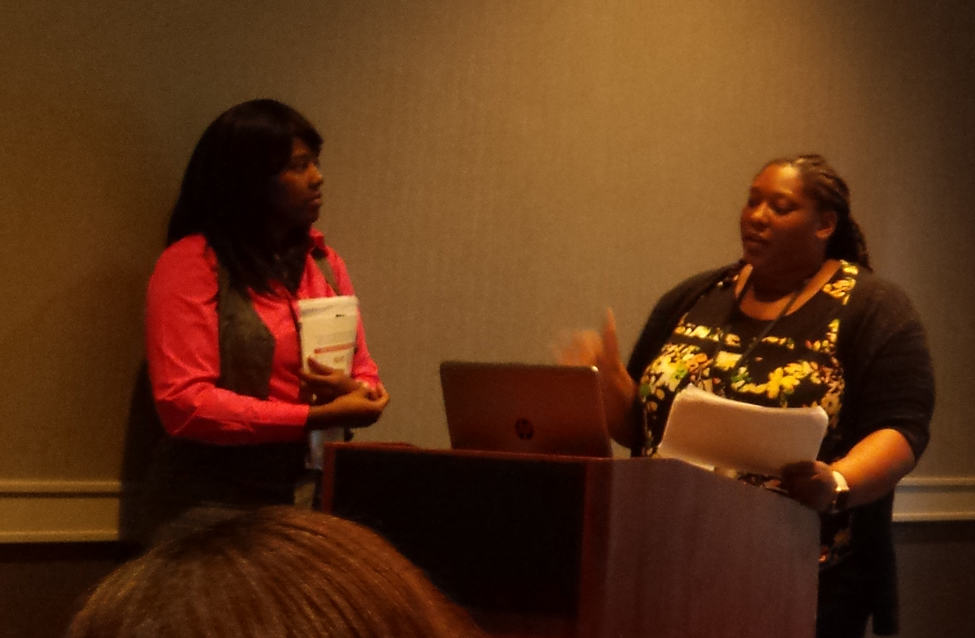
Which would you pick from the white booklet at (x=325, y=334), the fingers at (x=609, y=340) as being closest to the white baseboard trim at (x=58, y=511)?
the white booklet at (x=325, y=334)

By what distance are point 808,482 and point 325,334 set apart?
1.05 m

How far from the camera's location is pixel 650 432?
2604mm

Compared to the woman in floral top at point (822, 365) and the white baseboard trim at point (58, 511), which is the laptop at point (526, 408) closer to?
the woman in floral top at point (822, 365)

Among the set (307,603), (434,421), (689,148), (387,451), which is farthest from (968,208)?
(307,603)

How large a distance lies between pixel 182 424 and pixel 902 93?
10.5ft

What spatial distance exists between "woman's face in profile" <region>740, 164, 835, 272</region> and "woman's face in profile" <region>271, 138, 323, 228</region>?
0.95 m

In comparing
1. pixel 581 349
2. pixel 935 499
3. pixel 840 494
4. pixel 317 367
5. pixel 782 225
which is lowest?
pixel 935 499

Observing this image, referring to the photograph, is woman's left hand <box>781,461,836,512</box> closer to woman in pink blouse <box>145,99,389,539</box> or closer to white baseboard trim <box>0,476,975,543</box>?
woman in pink blouse <box>145,99,389,539</box>

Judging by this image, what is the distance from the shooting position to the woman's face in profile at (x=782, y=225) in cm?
262

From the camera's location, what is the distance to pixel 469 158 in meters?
3.65

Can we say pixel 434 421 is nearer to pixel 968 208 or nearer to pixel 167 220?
pixel 167 220

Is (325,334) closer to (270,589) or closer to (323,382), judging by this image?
(323,382)

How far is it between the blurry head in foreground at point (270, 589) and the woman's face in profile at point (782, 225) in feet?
6.87

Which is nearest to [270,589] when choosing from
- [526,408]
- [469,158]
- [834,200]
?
[526,408]
